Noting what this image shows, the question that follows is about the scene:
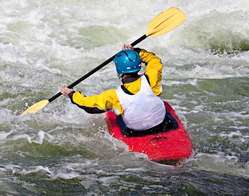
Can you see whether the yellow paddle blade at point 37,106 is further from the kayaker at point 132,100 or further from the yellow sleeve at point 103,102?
the yellow sleeve at point 103,102

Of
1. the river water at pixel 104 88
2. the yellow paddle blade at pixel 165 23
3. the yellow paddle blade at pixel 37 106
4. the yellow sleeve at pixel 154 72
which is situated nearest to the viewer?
the river water at pixel 104 88

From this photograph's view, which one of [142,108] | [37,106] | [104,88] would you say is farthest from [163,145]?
[104,88]

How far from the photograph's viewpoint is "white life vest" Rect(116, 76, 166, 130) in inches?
204

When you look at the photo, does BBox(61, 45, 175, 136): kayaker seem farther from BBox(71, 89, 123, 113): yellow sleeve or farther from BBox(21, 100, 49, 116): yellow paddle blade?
BBox(21, 100, 49, 116): yellow paddle blade

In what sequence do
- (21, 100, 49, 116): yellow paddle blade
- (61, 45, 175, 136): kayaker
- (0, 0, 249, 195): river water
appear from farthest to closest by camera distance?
1. (21, 100, 49, 116): yellow paddle blade
2. (61, 45, 175, 136): kayaker
3. (0, 0, 249, 195): river water

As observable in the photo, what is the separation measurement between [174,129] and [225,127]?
1063mm

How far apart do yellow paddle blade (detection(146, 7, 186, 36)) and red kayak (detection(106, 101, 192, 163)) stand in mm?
1511

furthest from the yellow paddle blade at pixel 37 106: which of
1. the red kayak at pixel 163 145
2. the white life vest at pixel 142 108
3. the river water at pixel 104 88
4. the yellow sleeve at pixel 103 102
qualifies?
the white life vest at pixel 142 108

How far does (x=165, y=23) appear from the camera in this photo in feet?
22.1

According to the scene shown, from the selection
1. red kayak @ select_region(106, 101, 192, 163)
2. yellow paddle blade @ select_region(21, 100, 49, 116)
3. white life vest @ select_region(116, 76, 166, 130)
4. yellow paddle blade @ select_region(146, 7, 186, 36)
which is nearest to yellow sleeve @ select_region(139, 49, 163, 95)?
white life vest @ select_region(116, 76, 166, 130)

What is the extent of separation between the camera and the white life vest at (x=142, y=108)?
5.18 meters

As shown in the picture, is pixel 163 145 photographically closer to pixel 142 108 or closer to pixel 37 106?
pixel 142 108

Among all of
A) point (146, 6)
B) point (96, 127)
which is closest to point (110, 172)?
point (96, 127)

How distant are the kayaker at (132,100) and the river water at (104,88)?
31 centimetres
